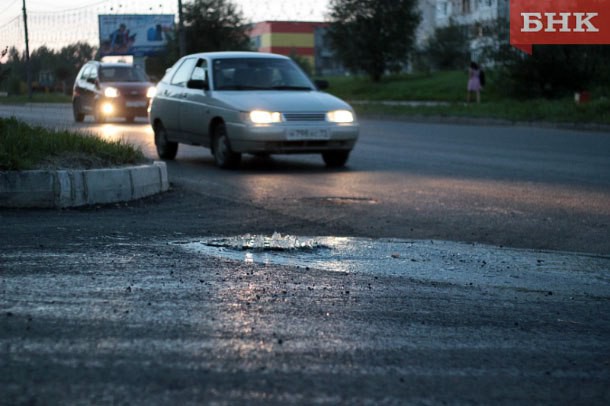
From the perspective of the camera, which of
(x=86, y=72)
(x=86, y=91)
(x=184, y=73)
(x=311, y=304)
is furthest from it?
(x=86, y=72)

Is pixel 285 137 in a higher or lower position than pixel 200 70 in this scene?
Result: lower

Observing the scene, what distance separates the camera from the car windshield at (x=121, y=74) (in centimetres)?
2975

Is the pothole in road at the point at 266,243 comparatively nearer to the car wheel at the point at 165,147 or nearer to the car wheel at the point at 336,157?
the car wheel at the point at 336,157

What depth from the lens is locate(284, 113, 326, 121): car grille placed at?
44.1 ft

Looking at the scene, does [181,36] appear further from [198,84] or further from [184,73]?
[198,84]

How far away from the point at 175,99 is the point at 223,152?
6.34 ft

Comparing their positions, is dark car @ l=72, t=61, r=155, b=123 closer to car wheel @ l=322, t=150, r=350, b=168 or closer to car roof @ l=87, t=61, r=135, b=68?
car roof @ l=87, t=61, r=135, b=68

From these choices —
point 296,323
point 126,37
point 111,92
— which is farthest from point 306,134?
point 126,37

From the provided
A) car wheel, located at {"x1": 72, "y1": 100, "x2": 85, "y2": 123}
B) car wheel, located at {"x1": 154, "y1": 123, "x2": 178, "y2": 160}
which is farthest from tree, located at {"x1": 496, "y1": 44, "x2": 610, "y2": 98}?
car wheel, located at {"x1": 154, "y1": 123, "x2": 178, "y2": 160}

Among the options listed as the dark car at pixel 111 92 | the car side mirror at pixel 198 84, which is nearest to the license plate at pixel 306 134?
the car side mirror at pixel 198 84

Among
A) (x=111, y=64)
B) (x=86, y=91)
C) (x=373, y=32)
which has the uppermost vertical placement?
→ (x=373, y=32)

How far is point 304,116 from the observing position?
1349 centimetres

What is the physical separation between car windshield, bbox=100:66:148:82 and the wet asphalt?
76.8ft

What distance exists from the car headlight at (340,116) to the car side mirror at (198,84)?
188cm
